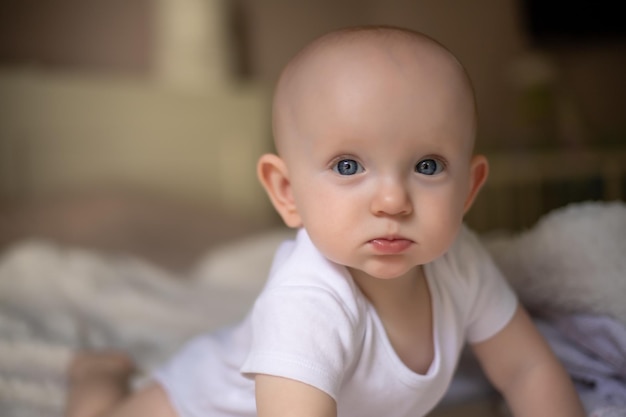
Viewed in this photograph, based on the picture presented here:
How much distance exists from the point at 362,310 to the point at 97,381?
492 millimetres

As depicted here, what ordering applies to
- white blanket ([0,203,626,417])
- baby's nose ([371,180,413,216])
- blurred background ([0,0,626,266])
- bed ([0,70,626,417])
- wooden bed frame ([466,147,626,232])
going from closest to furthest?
baby's nose ([371,180,413,216]), white blanket ([0,203,626,417]), bed ([0,70,626,417]), wooden bed frame ([466,147,626,232]), blurred background ([0,0,626,266])

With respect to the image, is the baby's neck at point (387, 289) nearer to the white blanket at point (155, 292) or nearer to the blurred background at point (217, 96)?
the white blanket at point (155, 292)

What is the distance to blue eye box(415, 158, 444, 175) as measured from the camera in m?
0.59

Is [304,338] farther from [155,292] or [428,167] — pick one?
[155,292]

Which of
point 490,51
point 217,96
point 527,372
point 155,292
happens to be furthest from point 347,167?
point 490,51

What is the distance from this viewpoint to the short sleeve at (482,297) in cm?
74

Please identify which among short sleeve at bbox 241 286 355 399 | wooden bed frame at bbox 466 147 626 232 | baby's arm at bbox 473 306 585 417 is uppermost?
short sleeve at bbox 241 286 355 399

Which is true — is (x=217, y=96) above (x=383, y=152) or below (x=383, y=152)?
below

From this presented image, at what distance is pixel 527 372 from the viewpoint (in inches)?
28.5

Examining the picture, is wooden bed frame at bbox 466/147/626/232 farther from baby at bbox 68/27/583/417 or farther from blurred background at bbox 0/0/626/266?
baby at bbox 68/27/583/417

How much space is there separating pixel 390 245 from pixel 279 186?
0.51ft

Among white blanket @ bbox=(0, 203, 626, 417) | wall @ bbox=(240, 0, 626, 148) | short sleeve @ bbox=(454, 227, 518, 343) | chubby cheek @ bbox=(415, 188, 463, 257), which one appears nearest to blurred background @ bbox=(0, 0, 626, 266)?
wall @ bbox=(240, 0, 626, 148)

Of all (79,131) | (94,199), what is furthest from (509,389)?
(79,131)

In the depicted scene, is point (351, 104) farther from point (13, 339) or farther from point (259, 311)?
point (13, 339)
